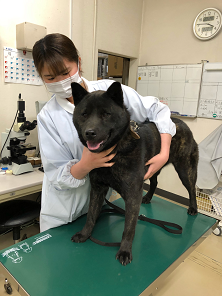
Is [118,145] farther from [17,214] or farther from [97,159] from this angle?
[17,214]

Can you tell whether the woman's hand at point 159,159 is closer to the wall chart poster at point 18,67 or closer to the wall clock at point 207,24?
the wall chart poster at point 18,67

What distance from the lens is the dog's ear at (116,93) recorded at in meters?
0.81

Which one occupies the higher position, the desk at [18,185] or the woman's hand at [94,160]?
the woman's hand at [94,160]

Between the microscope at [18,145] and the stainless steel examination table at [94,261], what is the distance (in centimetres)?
110

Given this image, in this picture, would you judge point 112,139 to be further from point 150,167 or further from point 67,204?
point 67,204

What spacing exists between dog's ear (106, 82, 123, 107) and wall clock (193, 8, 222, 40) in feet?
9.28

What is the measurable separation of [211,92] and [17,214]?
288 cm

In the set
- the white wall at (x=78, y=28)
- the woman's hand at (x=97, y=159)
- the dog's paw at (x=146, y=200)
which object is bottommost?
the dog's paw at (x=146, y=200)

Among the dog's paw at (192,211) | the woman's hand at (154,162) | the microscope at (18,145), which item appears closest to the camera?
the woman's hand at (154,162)

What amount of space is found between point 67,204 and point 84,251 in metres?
0.27

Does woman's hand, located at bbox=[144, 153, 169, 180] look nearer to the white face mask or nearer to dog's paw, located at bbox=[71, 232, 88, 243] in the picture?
dog's paw, located at bbox=[71, 232, 88, 243]

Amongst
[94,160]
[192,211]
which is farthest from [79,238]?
[192,211]

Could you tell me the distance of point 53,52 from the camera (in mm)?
918

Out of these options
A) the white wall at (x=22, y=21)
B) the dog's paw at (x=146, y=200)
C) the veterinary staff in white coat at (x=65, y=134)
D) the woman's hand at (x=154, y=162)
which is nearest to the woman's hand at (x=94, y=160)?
the veterinary staff in white coat at (x=65, y=134)
